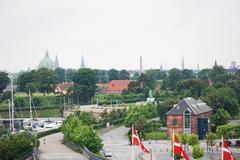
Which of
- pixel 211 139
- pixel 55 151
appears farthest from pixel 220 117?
pixel 55 151

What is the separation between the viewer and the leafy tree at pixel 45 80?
420 ft

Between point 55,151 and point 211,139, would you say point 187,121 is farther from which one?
point 55,151

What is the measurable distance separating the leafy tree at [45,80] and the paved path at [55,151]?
56582mm

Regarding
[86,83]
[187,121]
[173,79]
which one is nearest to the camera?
[187,121]

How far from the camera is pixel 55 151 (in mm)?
58250

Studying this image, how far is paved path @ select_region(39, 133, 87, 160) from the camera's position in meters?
52.8

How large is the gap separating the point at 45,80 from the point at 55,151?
72.7m

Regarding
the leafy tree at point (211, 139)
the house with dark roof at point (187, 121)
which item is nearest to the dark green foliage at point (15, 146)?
the leafy tree at point (211, 139)

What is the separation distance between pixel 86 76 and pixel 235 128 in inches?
2575

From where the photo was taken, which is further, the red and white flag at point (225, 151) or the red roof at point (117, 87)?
the red roof at point (117, 87)

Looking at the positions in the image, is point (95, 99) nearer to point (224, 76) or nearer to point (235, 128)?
point (224, 76)

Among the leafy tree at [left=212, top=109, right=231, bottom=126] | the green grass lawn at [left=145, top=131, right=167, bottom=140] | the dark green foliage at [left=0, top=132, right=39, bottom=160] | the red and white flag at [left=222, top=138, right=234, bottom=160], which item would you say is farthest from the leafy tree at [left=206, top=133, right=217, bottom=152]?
the red and white flag at [left=222, top=138, right=234, bottom=160]

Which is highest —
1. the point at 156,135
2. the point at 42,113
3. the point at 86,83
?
the point at 86,83

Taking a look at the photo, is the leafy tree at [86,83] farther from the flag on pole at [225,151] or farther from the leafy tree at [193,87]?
the flag on pole at [225,151]
